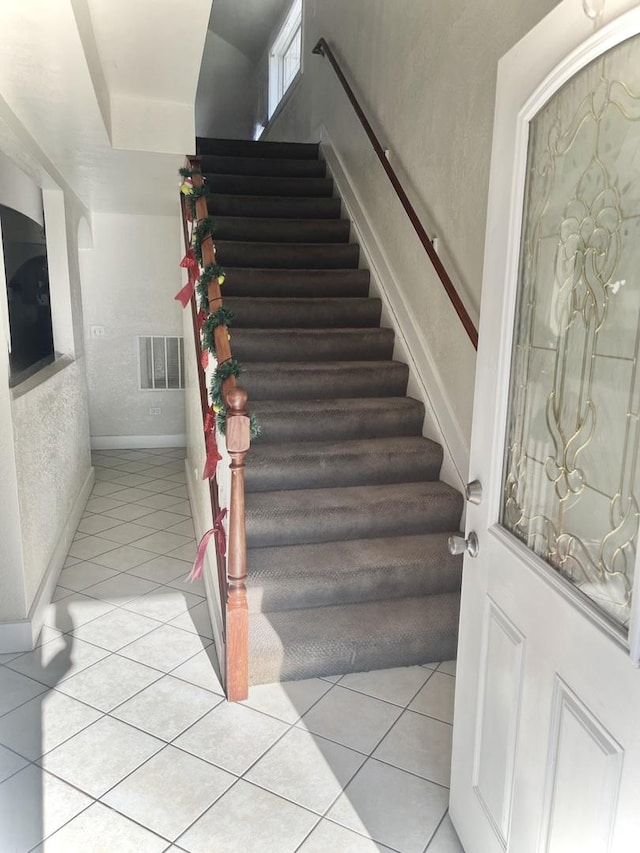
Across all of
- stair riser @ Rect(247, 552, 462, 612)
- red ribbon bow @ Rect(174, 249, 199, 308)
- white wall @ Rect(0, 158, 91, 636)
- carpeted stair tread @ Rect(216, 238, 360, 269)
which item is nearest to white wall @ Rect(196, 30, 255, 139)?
white wall @ Rect(0, 158, 91, 636)

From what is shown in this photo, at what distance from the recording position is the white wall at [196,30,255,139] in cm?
812

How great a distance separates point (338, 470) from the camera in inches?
123

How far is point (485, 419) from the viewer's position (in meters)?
1.54

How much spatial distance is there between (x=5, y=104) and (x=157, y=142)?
2.95 ft

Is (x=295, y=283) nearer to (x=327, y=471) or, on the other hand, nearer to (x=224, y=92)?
(x=327, y=471)

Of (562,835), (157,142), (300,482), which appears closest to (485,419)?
(562,835)

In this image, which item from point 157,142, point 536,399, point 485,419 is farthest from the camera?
point 157,142

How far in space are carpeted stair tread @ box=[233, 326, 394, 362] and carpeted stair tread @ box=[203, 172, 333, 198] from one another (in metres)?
1.71

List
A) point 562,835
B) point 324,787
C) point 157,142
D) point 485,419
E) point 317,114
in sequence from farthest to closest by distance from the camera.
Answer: point 317,114 < point 157,142 < point 324,787 < point 485,419 < point 562,835

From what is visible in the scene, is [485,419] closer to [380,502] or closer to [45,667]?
[380,502]

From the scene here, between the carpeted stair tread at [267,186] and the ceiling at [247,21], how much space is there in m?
3.02

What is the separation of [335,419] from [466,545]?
177 centimetres

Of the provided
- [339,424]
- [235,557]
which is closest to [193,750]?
[235,557]

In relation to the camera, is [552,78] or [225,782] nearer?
[552,78]
